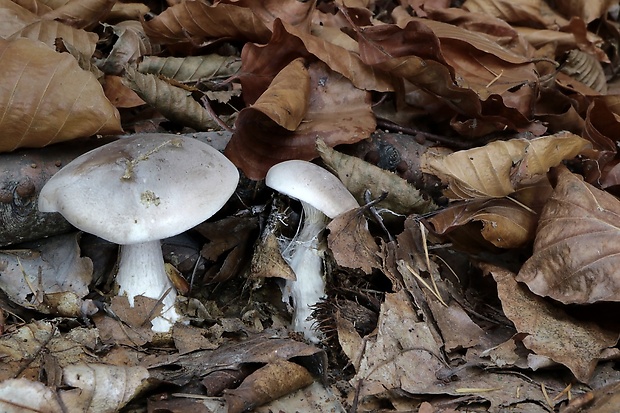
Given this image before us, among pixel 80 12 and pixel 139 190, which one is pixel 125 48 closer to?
pixel 80 12

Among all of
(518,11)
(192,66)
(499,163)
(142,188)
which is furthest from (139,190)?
(518,11)

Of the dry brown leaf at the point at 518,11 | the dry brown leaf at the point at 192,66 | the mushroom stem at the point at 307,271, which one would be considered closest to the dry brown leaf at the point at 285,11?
the dry brown leaf at the point at 192,66

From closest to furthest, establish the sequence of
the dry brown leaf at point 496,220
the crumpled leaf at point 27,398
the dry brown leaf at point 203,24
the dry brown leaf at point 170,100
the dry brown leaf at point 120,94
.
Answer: the crumpled leaf at point 27,398 < the dry brown leaf at point 496,220 < the dry brown leaf at point 170,100 < the dry brown leaf at point 120,94 < the dry brown leaf at point 203,24

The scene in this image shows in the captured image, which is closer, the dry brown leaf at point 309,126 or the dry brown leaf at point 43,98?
the dry brown leaf at point 43,98

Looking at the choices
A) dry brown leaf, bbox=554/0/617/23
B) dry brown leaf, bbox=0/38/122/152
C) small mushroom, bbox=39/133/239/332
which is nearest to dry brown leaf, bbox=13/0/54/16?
dry brown leaf, bbox=0/38/122/152

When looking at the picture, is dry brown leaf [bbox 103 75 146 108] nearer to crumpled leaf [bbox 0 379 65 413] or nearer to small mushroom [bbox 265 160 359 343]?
small mushroom [bbox 265 160 359 343]

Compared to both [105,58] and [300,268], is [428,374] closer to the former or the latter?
[300,268]

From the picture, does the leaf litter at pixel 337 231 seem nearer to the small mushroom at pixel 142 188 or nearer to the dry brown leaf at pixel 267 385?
the dry brown leaf at pixel 267 385

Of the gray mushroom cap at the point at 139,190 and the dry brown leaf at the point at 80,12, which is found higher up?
the dry brown leaf at the point at 80,12
